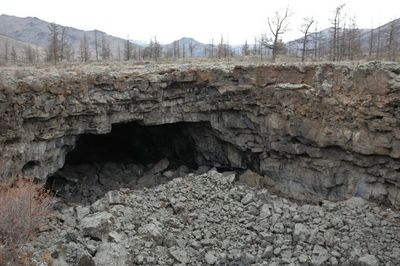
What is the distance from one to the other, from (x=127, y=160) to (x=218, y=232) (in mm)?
12459

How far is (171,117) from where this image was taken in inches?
791

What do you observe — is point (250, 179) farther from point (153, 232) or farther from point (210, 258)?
point (153, 232)

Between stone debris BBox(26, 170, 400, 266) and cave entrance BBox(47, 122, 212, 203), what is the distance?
5.59 metres

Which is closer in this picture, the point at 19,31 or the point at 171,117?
the point at 171,117

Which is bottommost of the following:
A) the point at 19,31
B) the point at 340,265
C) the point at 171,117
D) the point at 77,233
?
the point at 340,265

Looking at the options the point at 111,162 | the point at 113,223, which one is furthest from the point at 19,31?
the point at 113,223

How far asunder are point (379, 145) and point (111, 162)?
50.4 ft

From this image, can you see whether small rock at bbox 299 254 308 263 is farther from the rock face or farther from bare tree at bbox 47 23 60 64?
bare tree at bbox 47 23 60 64

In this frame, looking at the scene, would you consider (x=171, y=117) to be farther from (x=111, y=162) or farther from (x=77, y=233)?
(x=77, y=233)

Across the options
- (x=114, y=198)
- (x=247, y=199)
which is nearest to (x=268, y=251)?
(x=247, y=199)

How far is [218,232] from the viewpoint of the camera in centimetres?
1396

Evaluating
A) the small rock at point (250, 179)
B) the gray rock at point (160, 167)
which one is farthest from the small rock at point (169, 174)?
the small rock at point (250, 179)

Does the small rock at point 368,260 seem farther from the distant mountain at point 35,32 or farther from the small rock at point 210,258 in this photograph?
the distant mountain at point 35,32

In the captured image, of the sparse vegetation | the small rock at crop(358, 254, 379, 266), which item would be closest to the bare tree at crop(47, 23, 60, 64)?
the sparse vegetation
